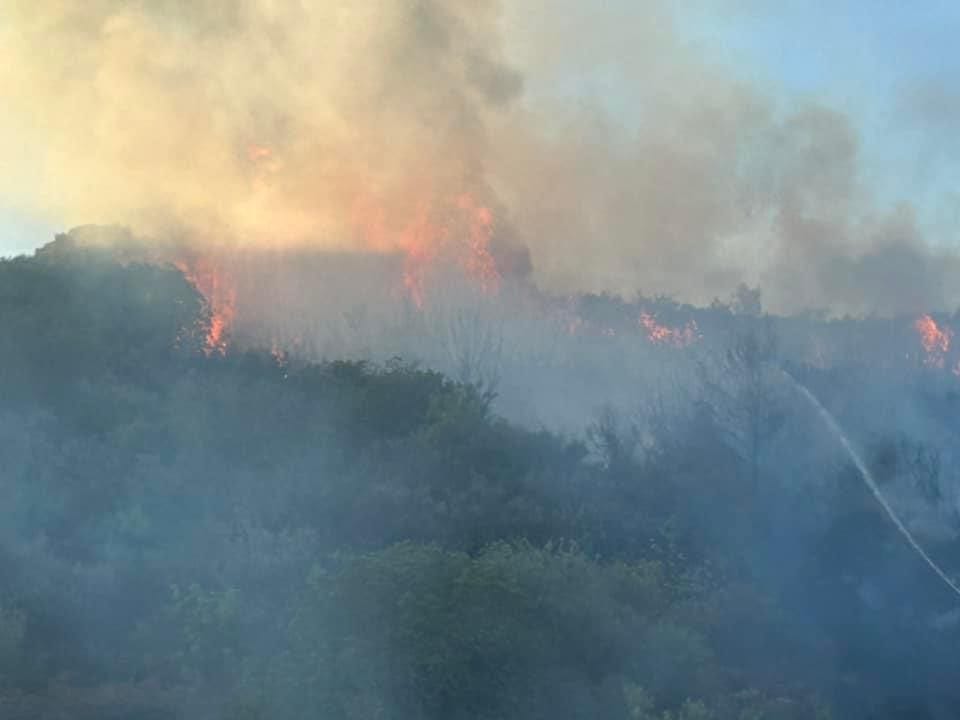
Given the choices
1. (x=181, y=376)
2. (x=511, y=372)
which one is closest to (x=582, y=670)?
(x=181, y=376)

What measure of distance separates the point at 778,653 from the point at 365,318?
96.3 ft

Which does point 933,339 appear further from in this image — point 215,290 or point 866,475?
point 866,475

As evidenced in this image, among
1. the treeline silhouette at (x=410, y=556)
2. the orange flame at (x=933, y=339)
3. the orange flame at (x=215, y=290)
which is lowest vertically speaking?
the treeline silhouette at (x=410, y=556)

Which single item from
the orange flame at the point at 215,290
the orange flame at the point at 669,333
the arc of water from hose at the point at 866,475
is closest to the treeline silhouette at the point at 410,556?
the arc of water from hose at the point at 866,475

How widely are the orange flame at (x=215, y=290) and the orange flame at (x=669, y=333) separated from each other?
544 inches

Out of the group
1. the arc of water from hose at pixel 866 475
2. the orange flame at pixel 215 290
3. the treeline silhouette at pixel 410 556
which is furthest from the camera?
the orange flame at pixel 215 290

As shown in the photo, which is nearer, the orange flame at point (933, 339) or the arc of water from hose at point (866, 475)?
the arc of water from hose at point (866, 475)

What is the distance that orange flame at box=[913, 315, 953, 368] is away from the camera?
149 ft

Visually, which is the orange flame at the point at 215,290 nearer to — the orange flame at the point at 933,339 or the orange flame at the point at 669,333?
the orange flame at the point at 669,333

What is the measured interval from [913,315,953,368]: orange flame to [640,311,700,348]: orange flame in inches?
291

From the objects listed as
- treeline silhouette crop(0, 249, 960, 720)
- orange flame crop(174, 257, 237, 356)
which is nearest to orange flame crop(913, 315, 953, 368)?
treeline silhouette crop(0, 249, 960, 720)

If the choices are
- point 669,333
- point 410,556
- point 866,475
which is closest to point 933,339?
point 669,333

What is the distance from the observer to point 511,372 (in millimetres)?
41062

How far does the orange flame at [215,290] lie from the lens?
4122cm
